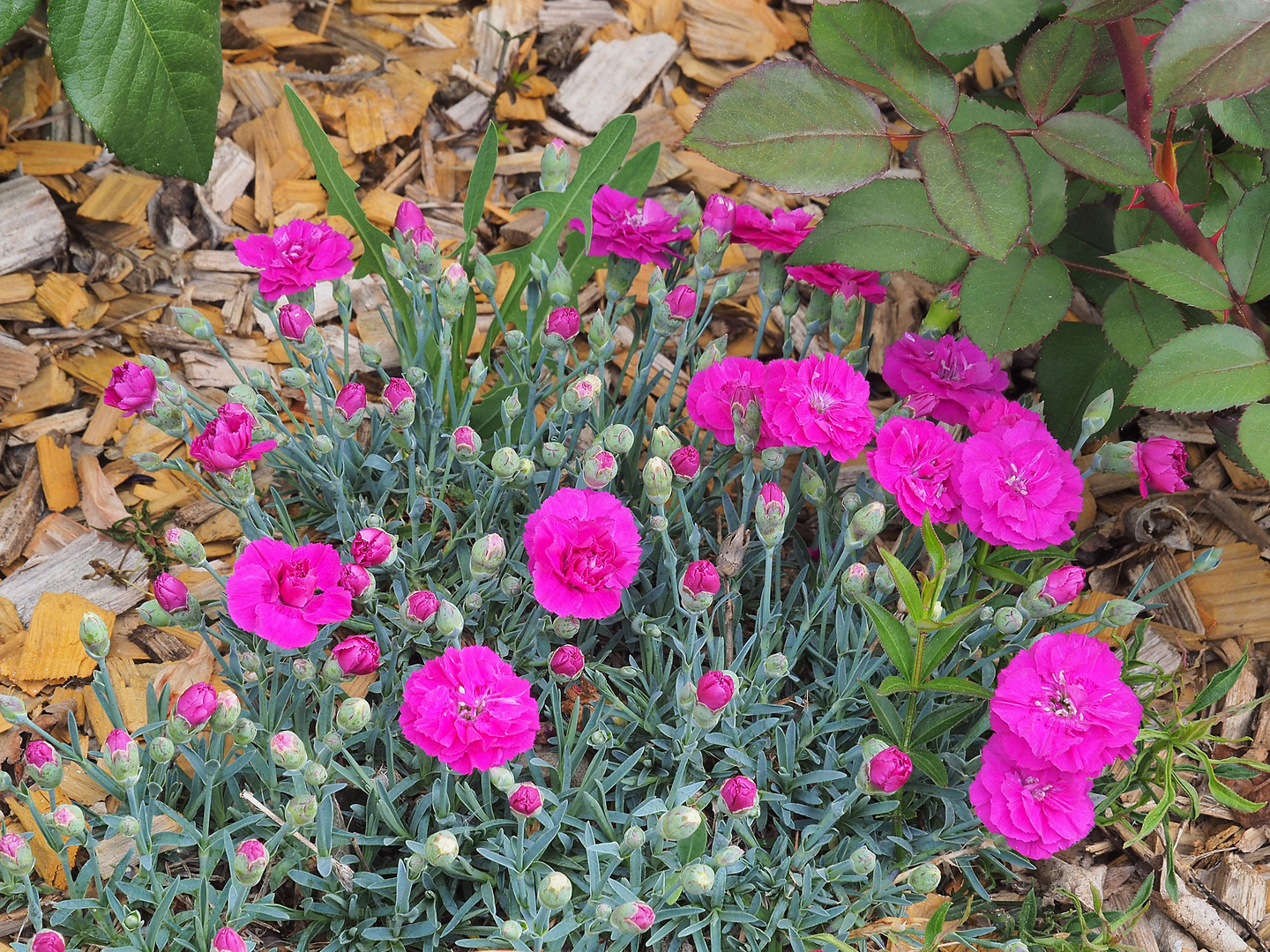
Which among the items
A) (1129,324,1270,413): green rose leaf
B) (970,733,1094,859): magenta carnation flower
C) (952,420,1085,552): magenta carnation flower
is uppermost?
(1129,324,1270,413): green rose leaf

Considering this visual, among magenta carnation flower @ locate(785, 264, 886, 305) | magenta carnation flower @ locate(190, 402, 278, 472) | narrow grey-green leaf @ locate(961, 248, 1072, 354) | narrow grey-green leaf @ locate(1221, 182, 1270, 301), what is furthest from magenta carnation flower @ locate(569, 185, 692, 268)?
narrow grey-green leaf @ locate(1221, 182, 1270, 301)

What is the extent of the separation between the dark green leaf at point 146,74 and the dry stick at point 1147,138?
1.31 m

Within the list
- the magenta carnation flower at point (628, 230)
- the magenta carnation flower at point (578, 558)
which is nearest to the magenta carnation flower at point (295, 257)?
the magenta carnation flower at point (628, 230)

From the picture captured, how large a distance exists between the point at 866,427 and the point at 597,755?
1.71ft

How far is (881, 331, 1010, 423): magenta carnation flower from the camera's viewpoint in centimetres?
139

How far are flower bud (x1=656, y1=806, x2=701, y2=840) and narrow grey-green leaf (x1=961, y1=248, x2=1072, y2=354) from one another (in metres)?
0.70

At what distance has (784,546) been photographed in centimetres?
161

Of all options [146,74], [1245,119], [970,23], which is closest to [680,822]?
[970,23]

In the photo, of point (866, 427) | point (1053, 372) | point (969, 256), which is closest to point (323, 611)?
point (866, 427)

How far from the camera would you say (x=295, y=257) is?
1.35 meters

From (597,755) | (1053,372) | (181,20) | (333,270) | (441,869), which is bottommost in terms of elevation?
(441,869)

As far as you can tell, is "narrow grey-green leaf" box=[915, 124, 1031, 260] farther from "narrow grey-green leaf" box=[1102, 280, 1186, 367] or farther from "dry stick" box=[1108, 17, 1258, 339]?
"narrow grey-green leaf" box=[1102, 280, 1186, 367]

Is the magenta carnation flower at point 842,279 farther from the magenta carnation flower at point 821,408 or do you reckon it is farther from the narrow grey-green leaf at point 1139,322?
the narrow grey-green leaf at point 1139,322

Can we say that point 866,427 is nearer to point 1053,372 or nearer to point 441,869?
point 1053,372
